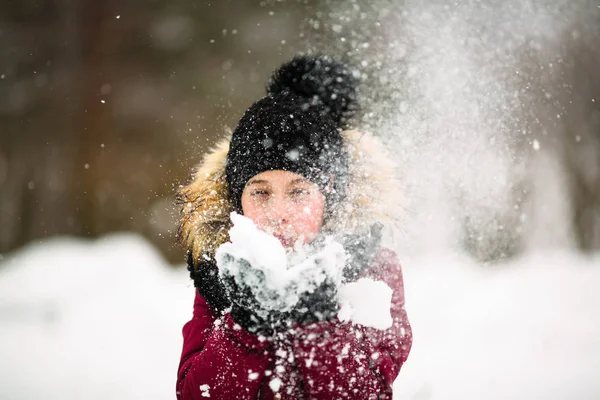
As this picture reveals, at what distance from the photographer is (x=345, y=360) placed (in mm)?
777

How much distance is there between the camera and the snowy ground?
1.55 metres

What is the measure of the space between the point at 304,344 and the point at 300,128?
1.39 feet

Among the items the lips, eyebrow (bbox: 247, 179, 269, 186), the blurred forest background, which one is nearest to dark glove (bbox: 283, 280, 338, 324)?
the lips

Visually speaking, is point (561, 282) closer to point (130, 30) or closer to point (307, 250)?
point (307, 250)

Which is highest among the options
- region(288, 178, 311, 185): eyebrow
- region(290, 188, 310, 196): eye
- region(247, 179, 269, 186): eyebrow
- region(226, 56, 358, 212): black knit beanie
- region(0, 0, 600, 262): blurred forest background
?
region(0, 0, 600, 262): blurred forest background

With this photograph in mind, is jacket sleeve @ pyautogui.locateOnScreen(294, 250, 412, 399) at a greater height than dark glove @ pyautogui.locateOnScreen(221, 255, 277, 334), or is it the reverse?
dark glove @ pyautogui.locateOnScreen(221, 255, 277, 334)

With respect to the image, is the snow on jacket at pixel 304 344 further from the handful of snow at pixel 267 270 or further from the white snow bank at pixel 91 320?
the white snow bank at pixel 91 320

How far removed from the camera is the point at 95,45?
2.59 metres

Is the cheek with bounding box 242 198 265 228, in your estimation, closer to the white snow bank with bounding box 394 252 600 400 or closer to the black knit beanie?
the black knit beanie

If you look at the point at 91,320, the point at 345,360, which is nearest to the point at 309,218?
the point at 345,360

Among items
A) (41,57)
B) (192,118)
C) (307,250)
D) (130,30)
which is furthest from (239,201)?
(41,57)

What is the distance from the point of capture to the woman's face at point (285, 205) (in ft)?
2.79

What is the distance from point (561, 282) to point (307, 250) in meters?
2.10

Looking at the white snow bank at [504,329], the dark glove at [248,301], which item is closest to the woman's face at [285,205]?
the dark glove at [248,301]
